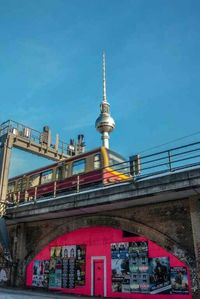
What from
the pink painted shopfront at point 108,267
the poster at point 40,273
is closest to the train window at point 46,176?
the pink painted shopfront at point 108,267

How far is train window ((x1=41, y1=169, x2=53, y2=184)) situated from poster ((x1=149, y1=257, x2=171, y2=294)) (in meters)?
9.46

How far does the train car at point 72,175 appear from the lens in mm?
17312

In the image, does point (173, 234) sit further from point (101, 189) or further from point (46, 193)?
point (46, 193)

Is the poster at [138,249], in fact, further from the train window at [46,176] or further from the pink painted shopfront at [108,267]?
the train window at [46,176]

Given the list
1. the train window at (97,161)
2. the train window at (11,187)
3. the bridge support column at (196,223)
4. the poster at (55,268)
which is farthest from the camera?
the train window at (11,187)

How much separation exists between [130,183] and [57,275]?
814 centimetres

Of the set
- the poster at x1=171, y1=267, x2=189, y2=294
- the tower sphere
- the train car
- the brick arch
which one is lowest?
the poster at x1=171, y1=267, x2=189, y2=294

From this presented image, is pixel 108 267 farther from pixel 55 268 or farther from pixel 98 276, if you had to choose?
pixel 55 268

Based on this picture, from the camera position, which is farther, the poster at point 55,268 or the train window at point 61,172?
the train window at point 61,172

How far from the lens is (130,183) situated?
1334 centimetres

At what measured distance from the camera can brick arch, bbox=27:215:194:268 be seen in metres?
13.2

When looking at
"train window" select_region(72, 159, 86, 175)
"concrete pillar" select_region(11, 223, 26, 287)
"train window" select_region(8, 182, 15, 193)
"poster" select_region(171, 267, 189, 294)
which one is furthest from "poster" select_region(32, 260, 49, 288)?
"poster" select_region(171, 267, 189, 294)

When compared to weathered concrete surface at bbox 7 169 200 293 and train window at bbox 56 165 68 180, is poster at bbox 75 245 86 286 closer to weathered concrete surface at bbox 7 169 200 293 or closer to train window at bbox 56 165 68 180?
weathered concrete surface at bbox 7 169 200 293

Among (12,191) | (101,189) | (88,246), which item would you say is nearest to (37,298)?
(88,246)
